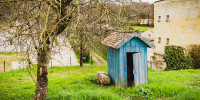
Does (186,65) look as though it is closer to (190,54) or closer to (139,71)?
(190,54)

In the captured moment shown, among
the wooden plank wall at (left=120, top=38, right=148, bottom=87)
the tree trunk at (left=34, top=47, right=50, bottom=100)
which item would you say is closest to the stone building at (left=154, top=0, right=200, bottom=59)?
the wooden plank wall at (left=120, top=38, right=148, bottom=87)

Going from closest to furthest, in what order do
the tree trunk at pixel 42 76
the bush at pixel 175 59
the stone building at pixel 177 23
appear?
1. the tree trunk at pixel 42 76
2. the bush at pixel 175 59
3. the stone building at pixel 177 23

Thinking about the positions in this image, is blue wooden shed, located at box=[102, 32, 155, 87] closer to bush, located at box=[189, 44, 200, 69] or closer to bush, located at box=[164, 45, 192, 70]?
bush, located at box=[164, 45, 192, 70]

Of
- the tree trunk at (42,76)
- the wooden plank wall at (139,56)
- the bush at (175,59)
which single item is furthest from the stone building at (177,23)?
the tree trunk at (42,76)

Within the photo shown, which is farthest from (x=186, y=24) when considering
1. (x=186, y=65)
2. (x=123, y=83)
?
(x=123, y=83)

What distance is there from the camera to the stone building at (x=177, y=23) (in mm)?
18703

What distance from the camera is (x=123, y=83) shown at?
331 inches

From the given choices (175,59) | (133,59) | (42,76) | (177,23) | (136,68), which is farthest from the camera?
(177,23)

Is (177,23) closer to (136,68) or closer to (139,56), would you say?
(139,56)

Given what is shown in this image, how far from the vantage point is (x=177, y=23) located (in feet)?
67.3

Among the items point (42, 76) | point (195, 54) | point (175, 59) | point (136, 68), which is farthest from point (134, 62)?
point (195, 54)

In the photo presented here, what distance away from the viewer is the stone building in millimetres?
18703

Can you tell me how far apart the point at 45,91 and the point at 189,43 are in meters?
17.6

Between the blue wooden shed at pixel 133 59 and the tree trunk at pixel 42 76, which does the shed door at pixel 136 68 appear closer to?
the blue wooden shed at pixel 133 59
